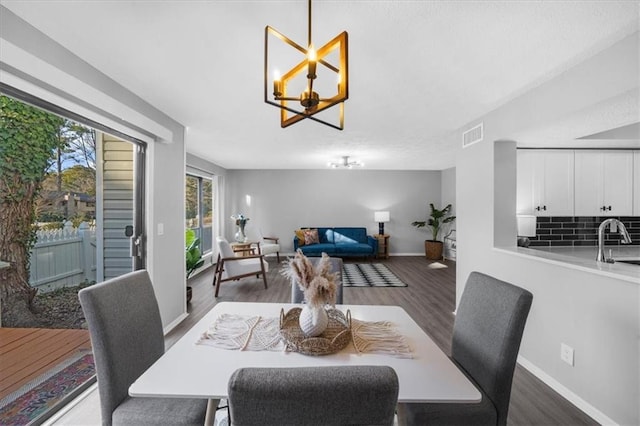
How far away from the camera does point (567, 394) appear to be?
1913 millimetres

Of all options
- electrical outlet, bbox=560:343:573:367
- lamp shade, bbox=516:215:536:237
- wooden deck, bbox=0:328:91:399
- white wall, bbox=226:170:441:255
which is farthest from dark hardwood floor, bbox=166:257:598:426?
lamp shade, bbox=516:215:536:237

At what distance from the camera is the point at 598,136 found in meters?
2.81

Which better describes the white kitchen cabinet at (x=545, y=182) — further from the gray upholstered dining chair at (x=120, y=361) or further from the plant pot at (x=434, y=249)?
the gray upholstered dining chair at (x=120, y=361)

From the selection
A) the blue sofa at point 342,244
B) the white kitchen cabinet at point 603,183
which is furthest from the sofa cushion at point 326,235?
the white kitchen cabinet at point 603,183

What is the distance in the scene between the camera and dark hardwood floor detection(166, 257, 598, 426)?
1785mm

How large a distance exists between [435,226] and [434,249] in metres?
0.58

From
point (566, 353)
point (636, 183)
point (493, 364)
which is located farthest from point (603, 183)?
point (493, 364)

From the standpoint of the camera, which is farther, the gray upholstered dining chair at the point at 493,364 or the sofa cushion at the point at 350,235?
the sofa cushion at the point at 350,235

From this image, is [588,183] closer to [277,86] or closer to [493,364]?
[493,364]

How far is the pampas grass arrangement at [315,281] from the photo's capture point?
3.85 feet

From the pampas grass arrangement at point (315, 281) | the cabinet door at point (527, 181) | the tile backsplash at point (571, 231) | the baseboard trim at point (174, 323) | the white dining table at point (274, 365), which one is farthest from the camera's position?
the tile backsplash at point (571, 231)

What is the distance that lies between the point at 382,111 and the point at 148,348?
275 cm

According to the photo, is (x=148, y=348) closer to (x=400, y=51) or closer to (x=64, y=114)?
(x=64, y=114)

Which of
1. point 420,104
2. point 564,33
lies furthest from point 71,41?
point 564,33
